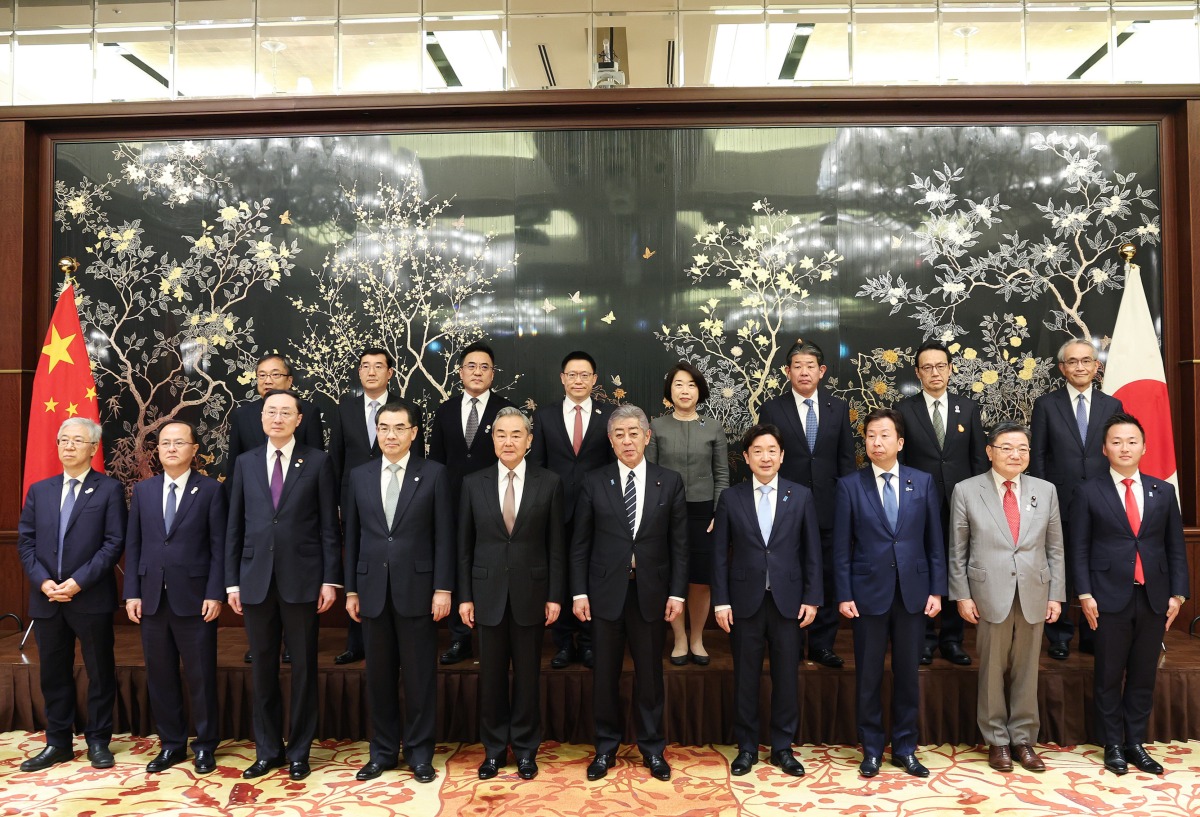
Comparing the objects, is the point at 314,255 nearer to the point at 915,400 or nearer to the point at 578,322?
the point at 578,322

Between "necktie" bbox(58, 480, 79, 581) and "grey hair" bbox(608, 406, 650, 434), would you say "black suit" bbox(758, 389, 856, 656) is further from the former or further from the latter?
Result: "necktie" bbox(58, 480, 79, 581)

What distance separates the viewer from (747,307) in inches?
207

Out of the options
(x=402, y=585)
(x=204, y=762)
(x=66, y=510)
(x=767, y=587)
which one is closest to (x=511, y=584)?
(x=402, y=585)

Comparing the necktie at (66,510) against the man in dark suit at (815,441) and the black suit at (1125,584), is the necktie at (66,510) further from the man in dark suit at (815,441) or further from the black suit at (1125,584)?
the black suit at (1125,584)

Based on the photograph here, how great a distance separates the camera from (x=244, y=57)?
18.0ft

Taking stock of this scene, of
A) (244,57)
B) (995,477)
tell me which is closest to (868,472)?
(995,477)

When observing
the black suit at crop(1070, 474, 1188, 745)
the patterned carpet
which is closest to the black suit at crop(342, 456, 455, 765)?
the patterned carpet

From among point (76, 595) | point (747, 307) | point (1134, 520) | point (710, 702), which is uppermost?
point (747, 307)

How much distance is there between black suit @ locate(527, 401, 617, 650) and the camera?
4270mm

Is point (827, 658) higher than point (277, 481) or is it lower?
lower

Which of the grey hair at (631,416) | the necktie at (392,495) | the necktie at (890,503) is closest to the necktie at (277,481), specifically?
the necktie at (392,495)

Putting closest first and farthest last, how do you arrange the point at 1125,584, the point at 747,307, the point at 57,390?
the point at 1125,584 < the point at 57,390 < the point at 747,307

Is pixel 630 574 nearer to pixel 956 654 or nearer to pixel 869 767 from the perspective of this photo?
pixel 869 767

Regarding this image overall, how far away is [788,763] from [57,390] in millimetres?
4824
